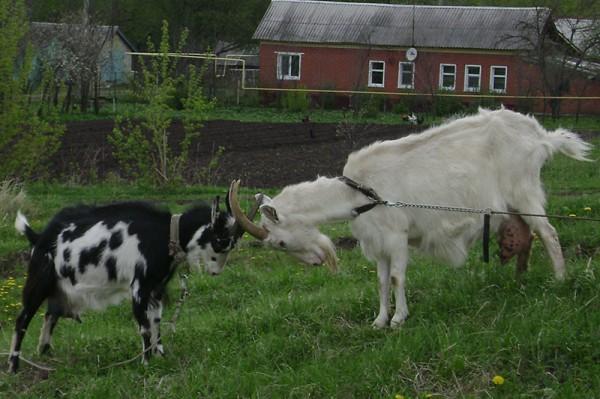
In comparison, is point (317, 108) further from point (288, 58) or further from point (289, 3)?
point (289, 3)

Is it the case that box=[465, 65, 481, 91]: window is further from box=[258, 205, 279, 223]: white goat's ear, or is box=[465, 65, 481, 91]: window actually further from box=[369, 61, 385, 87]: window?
box=[258, 205, 279, 223]: white goat's ear

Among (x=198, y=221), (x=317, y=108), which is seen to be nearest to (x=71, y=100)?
(x=317, y=108)

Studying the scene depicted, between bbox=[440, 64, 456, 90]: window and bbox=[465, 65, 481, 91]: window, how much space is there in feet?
2.12

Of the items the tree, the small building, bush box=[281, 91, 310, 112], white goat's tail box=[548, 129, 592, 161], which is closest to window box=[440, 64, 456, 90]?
the tree

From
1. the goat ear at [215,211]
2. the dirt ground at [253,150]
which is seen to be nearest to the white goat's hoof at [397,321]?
the goat ear at [215,211]

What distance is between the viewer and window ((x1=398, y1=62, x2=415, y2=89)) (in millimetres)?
52562

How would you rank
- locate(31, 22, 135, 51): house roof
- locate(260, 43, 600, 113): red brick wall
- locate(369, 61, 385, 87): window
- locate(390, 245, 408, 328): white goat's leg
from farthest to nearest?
locate(369, 61, 385, 87): window
locate(260, 43, 600, 113): red brick wall
locate(31, 22, 135, 51): house roof
locate(390, 245, 408, 328): white goat's leg

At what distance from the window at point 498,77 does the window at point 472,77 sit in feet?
2.23

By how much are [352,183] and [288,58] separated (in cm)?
4764

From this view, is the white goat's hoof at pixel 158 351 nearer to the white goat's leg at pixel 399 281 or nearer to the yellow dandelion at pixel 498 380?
the white goat's leg at pixel 399 281

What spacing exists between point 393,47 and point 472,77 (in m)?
4.40

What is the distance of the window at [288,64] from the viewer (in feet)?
181

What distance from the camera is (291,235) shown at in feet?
27.4

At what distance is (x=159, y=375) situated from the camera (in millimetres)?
7812
